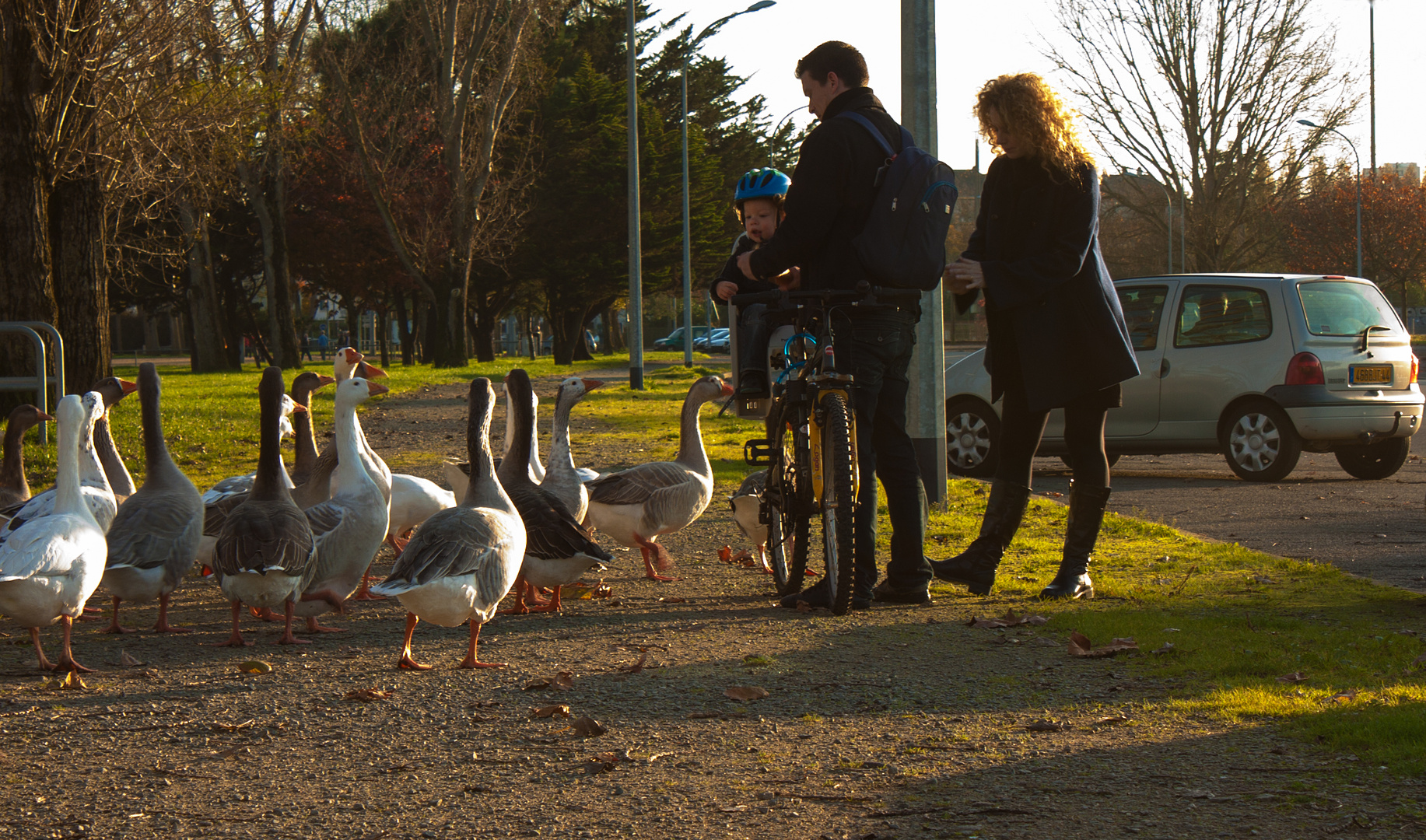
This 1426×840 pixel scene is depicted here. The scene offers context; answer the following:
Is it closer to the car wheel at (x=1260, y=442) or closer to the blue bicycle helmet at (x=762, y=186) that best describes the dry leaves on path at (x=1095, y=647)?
the blue bicycle helmet at (x=762, y=186)

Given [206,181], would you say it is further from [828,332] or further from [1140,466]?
[828,332]

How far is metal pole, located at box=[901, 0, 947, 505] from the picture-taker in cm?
869

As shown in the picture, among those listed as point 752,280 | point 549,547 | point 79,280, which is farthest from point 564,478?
point 79,280

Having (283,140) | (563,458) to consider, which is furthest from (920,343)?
(283,140)

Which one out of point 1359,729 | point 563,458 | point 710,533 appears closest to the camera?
point 1359,729

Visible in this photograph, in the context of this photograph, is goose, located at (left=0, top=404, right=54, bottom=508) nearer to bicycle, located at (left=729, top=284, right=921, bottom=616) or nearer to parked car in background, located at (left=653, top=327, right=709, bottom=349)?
bicycle, located at (left=729, top=284, right=921, bottom=616)

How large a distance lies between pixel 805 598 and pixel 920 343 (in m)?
3.30

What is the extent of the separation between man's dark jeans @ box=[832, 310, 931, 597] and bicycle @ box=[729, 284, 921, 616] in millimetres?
143

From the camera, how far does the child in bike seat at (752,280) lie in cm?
639

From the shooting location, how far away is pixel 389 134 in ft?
129

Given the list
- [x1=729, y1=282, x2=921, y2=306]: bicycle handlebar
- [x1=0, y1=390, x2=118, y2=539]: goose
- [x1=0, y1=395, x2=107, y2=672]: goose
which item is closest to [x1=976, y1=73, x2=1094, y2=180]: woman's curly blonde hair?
[x1=729, y1=282, x2=921, y2=306]: bicycle handlebar

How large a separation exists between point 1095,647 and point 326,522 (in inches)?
137

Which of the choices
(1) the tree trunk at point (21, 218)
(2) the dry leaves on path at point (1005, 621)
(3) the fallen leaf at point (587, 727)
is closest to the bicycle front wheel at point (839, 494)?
(2) the dry leaves on path at point (1005, 621)

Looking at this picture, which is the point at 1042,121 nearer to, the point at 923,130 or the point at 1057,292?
the point at 1057,292
